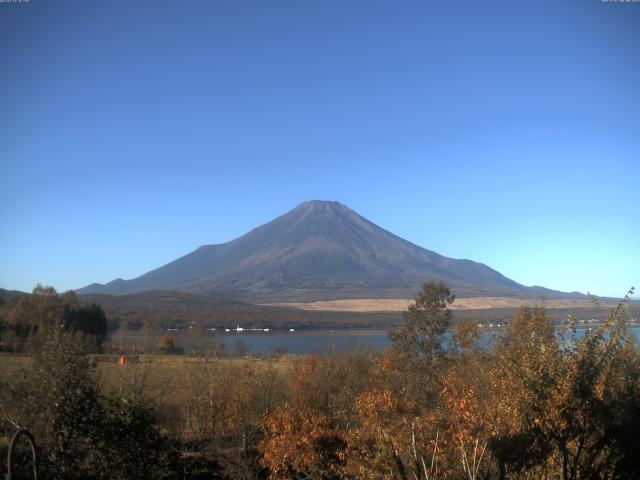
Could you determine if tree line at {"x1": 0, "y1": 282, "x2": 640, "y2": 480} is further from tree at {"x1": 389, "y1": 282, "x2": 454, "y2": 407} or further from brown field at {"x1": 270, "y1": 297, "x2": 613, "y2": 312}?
brown field at {"x1": 270, "y1": 297, "x2": 613, "y2": 312}

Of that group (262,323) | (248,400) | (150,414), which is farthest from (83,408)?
(262,323)

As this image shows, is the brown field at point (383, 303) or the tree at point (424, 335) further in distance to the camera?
the brown field at point (383, 303)

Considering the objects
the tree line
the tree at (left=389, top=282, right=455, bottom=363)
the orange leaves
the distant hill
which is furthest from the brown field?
the tree line

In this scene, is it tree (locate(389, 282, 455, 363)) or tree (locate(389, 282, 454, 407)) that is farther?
tree (locate(389, 282, 455, 363))

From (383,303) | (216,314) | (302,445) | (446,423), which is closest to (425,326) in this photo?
(302,445)

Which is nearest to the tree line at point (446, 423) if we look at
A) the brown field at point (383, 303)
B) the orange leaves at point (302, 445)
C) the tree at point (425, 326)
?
the orange leaves at point (302, 445)

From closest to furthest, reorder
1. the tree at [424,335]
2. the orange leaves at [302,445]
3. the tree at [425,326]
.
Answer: the orange leaves at [302,445]
the tree at [424,335]
the tree at [425,326]

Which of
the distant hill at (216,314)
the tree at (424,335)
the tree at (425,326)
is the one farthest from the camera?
the distant hill at (216,314)

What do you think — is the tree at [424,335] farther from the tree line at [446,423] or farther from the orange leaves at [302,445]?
the tree line at [446,423]

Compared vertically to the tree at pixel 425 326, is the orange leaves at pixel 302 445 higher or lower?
lower

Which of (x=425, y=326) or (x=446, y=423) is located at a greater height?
(x=425, y=326)

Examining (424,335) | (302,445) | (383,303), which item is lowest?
(302,445)

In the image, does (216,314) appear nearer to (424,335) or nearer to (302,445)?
(424,335)

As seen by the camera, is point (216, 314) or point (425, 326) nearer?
point (425, 326)
